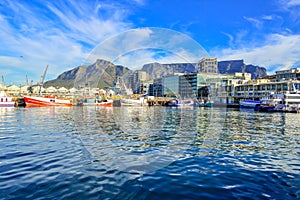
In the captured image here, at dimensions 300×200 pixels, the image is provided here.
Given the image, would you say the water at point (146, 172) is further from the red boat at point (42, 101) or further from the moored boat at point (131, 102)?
the moored boat at point (131, 102)

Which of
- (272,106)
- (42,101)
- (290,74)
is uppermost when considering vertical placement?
(290,74)

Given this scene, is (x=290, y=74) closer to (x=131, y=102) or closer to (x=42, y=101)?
(x=131, y=102)

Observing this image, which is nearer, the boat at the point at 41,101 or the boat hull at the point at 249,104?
the boat at the point at 41,101

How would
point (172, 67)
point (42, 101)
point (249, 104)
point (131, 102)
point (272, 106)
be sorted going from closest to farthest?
point (172, 67) → point (272, 106) → point (42, 101) → point (249, 104) → point (131, 102)

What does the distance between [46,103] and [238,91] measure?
3805 inches

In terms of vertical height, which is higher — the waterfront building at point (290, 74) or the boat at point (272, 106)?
the waterfront building at point (290, 74)

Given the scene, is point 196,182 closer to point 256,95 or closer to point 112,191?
point 112,191

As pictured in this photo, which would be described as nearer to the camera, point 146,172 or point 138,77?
point 146,172

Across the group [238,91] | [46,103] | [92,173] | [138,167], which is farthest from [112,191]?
[238,91]

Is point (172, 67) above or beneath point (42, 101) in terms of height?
above

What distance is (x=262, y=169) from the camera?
794 cm

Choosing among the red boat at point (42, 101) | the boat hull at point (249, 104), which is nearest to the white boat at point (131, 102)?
the red boat at point (42, 101)

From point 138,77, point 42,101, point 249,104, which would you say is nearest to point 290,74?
point 249,104

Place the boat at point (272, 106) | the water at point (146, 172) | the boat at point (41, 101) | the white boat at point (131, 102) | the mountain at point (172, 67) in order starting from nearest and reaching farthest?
the water at point (146, 172), the mountain at point (172, 67), the boat at point (272, 106), the boat at point (41, 101), the white boat at point (131, 102)
